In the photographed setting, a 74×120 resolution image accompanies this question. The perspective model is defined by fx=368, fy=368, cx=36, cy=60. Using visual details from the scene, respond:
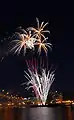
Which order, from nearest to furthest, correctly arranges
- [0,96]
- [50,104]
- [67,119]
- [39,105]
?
[67,119] → [39,105] → [50,104] → [0,96]

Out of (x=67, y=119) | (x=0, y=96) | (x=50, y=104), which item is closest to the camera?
Answer: (x=67, y=119)

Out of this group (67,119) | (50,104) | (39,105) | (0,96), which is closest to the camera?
(67,119)

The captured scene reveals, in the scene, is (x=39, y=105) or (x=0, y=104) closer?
(x=39, y=105)

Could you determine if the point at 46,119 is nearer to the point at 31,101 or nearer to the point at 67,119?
the point at 67,119

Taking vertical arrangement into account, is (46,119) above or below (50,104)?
below

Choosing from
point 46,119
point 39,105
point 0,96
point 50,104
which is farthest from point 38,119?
point 0,96

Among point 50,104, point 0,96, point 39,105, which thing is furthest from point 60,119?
point 0,96

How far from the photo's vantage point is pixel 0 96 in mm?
189125

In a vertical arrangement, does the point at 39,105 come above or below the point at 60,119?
above

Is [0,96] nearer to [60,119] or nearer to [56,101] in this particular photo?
[56,101]

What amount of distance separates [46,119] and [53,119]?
1388 millimetres

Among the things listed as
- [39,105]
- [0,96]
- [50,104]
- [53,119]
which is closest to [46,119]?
[53,119]

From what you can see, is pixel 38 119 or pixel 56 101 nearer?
pixel 38 119

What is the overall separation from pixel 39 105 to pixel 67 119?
87505 millimetres
